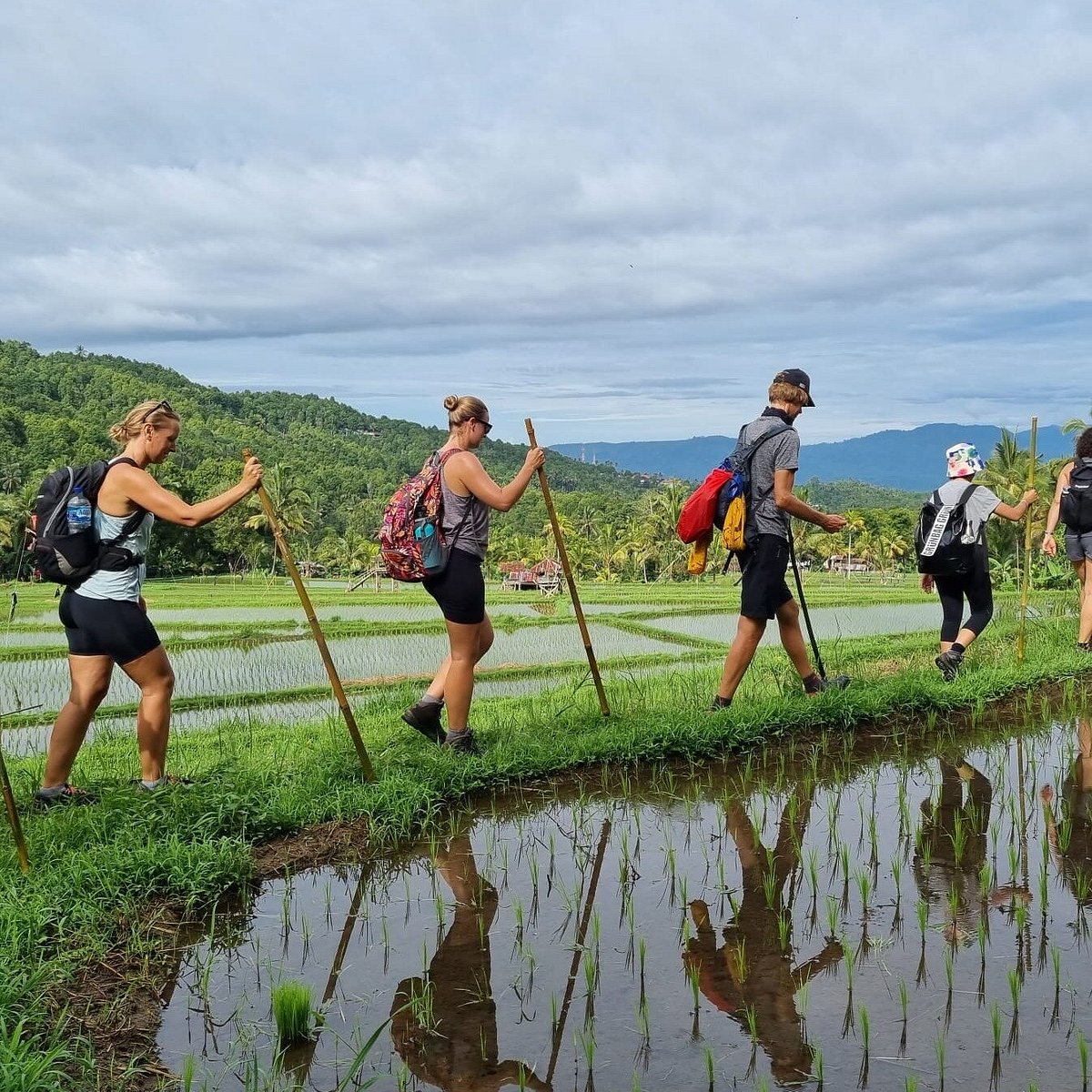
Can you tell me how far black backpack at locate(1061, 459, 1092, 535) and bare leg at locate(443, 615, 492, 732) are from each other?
19.5 feet

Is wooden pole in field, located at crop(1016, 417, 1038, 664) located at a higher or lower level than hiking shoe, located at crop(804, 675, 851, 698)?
higher

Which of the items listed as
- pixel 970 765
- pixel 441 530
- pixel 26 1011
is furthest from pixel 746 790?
pixel 26 1011

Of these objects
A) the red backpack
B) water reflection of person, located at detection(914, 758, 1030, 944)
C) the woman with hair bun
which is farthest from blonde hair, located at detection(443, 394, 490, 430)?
water reflection of person, located at detection(914, 758, 1030, 944)

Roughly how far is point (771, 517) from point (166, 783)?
387 centimetres

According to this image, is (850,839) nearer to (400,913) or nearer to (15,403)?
(400,913)

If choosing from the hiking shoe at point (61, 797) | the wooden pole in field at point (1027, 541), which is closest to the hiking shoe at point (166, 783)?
the hiking shoe at point (61, 797)

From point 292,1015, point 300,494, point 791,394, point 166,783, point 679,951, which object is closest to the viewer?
point 292,1015

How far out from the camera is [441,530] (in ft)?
18.5

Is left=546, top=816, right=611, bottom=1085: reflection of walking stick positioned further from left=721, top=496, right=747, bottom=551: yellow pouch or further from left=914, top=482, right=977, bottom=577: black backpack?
left=914, top=482, right=977, bottom=577: black backpack

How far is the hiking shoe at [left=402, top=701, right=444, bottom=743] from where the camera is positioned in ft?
19.3

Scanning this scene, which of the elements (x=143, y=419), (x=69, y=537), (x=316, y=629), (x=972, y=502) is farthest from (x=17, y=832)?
(x=972, y=502)

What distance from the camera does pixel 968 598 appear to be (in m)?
7.98

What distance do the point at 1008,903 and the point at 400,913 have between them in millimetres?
2288

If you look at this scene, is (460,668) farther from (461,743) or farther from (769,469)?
(769,469)
